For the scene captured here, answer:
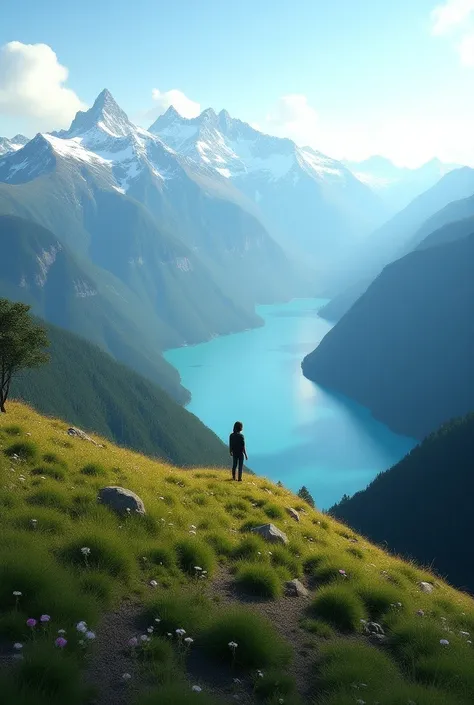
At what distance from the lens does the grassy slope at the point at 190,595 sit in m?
8.45

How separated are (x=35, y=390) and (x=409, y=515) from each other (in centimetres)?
12794

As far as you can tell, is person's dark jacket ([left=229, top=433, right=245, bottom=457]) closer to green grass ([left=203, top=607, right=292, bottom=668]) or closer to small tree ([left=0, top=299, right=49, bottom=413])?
small tree ([left=0, top=299, right=49, bottom=413])

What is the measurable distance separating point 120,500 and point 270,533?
473 cm

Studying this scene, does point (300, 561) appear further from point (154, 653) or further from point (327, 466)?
point (327, 466)

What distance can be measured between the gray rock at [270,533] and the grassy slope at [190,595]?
418 millimetres

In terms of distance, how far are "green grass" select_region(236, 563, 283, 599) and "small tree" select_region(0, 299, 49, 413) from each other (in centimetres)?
1844

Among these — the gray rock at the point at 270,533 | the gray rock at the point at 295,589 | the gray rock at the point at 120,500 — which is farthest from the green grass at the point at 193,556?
the gray rock at the point at 270,533

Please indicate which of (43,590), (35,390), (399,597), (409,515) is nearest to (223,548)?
(399,597)

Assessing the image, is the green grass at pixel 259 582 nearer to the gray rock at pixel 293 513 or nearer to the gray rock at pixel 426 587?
the gray rock at pixel 426 587

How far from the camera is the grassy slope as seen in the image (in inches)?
333

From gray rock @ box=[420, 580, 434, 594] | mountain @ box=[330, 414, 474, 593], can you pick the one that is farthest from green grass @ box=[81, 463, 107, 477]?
mountain @ box=[330, 414, 474, 593]

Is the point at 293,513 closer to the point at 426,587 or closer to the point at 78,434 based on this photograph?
the point at 426,587

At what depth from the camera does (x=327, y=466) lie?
196 metres

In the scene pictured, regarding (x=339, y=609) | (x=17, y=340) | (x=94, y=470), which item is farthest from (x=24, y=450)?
(x=17, y=340)
